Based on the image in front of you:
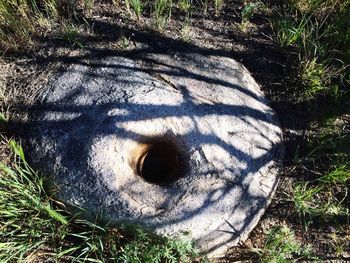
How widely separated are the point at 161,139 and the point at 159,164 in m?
0.20

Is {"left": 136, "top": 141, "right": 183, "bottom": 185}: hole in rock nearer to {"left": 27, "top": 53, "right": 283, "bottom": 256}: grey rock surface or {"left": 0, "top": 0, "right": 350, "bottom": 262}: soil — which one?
{"left": 27, "top": 53, "right": 283, "bottom": 256}: grey rock surface

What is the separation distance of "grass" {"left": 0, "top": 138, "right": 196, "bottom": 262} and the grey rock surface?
91 millimetres

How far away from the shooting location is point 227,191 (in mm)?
2234

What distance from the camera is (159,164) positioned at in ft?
7.87

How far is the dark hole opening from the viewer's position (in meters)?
2.31

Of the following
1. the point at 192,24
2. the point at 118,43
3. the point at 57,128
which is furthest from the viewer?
the point at 192,24

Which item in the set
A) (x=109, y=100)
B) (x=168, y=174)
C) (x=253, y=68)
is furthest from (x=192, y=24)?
(x=168, y=174)

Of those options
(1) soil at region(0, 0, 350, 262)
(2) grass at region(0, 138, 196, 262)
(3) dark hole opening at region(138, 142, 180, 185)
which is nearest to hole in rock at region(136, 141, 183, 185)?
(3) dark hole opening at region(138, 142, 180, 185)

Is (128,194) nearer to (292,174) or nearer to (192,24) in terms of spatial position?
(292,174)

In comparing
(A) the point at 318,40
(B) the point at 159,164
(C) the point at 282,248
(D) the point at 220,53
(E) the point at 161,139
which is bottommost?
(C) the point at 282,248

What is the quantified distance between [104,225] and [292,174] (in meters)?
1.20

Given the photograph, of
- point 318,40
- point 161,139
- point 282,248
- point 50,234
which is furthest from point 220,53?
point 50,234

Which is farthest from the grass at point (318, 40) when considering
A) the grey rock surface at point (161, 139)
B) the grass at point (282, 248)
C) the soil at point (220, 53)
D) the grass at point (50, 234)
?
the grass at point (50, 234)

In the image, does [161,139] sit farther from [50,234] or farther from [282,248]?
[282,248]
